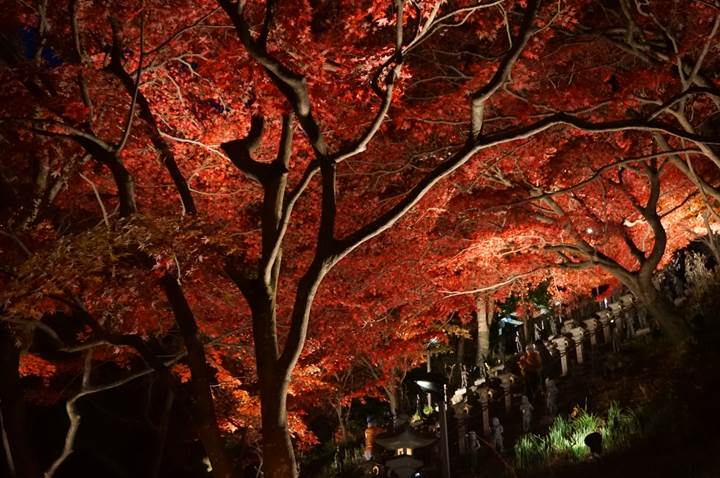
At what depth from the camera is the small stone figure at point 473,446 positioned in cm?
1375

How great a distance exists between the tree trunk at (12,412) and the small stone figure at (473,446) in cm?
878

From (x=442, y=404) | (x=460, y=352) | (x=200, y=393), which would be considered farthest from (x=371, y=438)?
(x=200, y=393)

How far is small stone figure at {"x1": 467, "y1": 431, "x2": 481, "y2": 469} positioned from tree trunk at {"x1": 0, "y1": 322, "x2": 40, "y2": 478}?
878 centimetres

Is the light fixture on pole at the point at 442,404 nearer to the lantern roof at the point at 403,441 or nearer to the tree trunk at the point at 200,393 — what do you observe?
the lantern roof at the point at 403,441

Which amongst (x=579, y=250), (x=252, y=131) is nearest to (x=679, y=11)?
(x=579, y=250)

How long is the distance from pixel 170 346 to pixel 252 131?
14.2m

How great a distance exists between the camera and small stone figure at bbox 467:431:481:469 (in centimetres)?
1375

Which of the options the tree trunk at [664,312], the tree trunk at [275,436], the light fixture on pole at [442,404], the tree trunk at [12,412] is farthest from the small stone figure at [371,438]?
the tree trunk at [275,436]

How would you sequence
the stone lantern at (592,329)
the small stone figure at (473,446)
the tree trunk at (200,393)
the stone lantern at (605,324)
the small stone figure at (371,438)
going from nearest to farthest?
the tree trunk at (200,393) < the small stone figure at (473,446) < the stone lantern at (592,329) < the stone lantern at (605,324) < the small stone figure at (371,438)

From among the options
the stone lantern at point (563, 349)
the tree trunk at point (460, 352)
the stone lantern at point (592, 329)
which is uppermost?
the tree trunk at point (460, 352)

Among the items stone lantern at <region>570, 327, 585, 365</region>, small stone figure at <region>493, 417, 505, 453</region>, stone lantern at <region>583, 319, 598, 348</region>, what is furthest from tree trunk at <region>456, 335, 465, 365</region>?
small stone figure at <region>493, 417, 505, 453</region>

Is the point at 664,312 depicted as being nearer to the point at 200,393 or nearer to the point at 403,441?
the point at 403,441

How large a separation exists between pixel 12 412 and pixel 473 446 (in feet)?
31.5

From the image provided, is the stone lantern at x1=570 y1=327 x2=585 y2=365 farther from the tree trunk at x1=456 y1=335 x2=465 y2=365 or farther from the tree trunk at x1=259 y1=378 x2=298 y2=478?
the tree trunk at x1=456 y1=335 x2=465 y2=365
